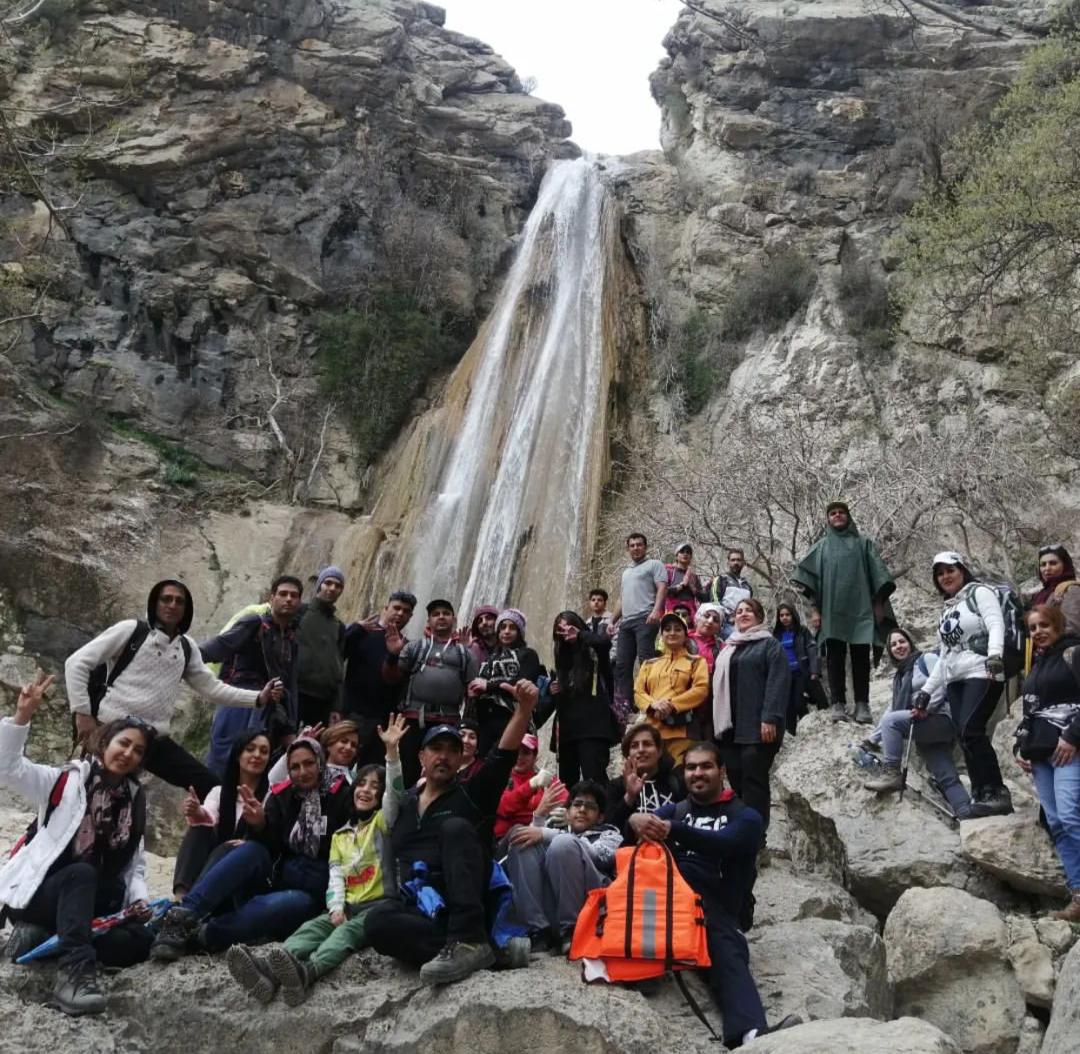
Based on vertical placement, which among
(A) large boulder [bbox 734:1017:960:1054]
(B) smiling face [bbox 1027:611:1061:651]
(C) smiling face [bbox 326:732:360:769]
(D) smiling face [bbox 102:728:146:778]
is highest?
(B) smiling face [bbox 1027:611:1061:651]

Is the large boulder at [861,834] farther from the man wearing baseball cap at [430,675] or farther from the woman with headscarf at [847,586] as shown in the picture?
the man wearing baseball cap at [430,675]

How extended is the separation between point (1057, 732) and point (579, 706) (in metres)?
2.67

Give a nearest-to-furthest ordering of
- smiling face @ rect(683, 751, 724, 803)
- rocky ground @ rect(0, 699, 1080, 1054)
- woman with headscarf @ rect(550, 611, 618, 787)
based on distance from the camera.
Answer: rocky ground @ rect(0, 699, 1080, 1054) < smiling face @ rect(683, 751, 724, 803) < woman with headscarf @ rect(550, 611, 618, 787)

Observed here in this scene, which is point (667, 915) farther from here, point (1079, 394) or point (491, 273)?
point (491, 273)

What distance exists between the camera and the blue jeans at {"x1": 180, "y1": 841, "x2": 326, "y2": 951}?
4395 mm

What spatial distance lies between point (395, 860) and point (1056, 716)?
329cm

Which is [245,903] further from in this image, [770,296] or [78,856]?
[770,296]

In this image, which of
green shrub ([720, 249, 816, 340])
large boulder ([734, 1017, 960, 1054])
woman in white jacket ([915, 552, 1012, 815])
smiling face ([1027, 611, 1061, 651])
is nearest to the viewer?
large boulder ([734, 1017, 960, 1054])

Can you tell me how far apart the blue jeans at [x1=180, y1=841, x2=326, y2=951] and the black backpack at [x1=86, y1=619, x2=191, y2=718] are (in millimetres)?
1103

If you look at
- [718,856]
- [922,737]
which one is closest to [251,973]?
[718,856]

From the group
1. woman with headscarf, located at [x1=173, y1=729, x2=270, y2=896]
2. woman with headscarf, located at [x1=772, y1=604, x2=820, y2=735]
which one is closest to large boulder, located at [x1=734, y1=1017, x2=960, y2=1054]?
woman with headscarf, located at [x1=173, y1=729, x2=270, y2=896]

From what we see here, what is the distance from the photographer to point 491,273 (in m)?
24.2

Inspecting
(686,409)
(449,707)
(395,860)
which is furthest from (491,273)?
(395,860)

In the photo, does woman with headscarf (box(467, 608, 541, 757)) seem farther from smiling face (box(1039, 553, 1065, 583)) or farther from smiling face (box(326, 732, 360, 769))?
smiling face (box(1039, 553, 1065, 583))
